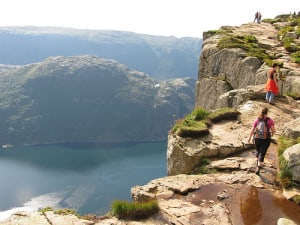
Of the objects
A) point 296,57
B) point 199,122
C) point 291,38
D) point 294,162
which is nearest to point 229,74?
point 296,57

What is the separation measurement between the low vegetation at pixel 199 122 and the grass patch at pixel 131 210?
9007 millimetres

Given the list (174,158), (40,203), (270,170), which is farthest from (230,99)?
(40,203)

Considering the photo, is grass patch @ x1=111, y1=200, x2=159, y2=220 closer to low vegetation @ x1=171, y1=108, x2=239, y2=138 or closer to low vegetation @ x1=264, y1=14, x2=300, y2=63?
low vegetation @ x1=171, y1=108, x2=239, y2=138

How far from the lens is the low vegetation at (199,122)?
74.7 feet

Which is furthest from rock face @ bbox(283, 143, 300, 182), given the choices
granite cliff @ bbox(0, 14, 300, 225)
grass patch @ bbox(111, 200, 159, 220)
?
grass patch @ bbox(111, 200, 159, 220)

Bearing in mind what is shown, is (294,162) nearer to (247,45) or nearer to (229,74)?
(229,74)

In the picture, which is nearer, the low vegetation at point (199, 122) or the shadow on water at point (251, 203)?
the shadow on water at point (251, 203)

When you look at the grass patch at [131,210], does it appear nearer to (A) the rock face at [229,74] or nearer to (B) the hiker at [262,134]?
(B) the hiker at [262,134]

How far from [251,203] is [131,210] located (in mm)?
5198

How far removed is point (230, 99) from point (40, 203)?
171 m

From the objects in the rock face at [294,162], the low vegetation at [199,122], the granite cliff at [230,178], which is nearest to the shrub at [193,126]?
the low vegetation at [199,122]

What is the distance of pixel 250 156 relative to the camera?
20.5 metres

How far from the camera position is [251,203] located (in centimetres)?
1547

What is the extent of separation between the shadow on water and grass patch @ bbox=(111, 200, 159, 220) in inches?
95.5
